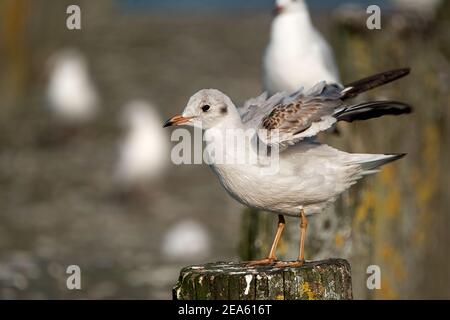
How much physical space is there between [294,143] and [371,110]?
361mm

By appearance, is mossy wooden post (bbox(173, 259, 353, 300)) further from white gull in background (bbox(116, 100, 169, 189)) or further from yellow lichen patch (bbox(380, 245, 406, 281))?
white gull in background (bbox(116, 100, 169, 189))

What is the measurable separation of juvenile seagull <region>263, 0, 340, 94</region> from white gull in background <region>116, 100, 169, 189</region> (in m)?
4.83

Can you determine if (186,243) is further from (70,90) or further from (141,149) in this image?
(70,90)

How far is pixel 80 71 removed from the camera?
14609mm

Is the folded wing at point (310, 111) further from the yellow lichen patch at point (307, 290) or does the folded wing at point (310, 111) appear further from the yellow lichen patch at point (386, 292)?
the yellow lichen patch at point (386, 292)

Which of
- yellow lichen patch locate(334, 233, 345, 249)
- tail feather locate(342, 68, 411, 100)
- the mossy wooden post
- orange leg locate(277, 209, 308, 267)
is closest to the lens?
the mossy wooden post

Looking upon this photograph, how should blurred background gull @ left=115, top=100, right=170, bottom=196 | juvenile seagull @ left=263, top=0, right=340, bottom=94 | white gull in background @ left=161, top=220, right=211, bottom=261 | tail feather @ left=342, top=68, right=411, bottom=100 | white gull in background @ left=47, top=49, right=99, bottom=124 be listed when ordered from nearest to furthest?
1. tail feather @ left=342, top=68, right=411, bottom=100
2. juvenile seagull @ left=263, top=0, right=340, bottom=94
3. white gull in background @ left=161, top=220, right=211, bottom=261
4. blurred background gull @ left=115, top=100, right=170, bottom=196
5. white gull in background @ left=47, top=49, right=99, bottom=124

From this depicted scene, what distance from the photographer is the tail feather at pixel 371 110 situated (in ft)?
14.1

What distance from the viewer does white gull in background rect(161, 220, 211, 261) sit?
9.39m

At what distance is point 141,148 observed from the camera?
12.7 m

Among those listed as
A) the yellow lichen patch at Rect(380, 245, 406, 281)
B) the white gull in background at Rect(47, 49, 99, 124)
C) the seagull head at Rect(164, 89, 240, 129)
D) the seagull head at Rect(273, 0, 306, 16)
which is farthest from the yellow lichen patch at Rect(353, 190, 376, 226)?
the white gull in background at Rect(47, 49, 99, 124)

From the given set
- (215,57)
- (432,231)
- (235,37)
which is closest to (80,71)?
(215,57)

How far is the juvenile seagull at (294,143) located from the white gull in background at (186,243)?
495 centimetres

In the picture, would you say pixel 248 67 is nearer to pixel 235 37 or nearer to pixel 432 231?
pixel 235 37
